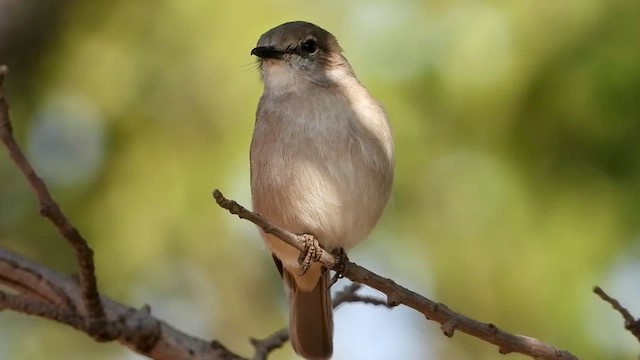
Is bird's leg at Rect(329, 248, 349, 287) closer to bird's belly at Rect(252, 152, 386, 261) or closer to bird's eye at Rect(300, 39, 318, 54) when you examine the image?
bird's belly at Rect(252, 152, 386, 261)

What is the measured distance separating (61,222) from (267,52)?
1.65 metres

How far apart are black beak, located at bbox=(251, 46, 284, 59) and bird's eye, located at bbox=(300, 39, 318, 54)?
0.14 meters

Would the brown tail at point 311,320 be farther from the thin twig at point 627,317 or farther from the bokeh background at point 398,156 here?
the thin twig at point 627,317

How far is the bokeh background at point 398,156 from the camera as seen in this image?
4.76 meters

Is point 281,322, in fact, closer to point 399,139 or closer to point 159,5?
point 399,139

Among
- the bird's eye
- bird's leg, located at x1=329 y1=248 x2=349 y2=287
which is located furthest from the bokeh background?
bird's leg, located at x1=329 y1=248 x2=349 y2=287

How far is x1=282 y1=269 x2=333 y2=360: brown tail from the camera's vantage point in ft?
15.1

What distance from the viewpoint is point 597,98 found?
477 cm

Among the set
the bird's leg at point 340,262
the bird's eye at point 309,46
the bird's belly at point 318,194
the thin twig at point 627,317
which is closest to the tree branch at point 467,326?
the thin twig at point 627,317

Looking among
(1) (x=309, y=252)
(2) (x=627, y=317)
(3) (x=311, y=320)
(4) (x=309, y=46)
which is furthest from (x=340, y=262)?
(4) (x=309, y=46)

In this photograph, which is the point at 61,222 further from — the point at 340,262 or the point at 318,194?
the point at 318,194

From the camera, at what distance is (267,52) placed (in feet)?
14.5

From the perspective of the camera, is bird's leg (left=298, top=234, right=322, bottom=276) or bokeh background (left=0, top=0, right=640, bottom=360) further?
bokeh background (left=0, top=0, right=640, bottom=360)

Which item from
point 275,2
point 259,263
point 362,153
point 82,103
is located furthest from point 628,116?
point 82,103
